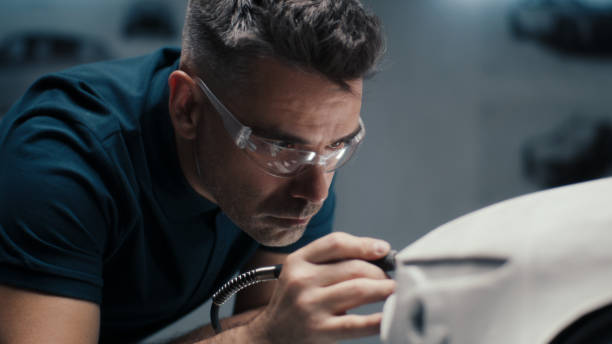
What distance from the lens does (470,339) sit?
0.45 m

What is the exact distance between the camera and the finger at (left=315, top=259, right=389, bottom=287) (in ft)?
1.94

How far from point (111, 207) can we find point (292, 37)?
1.22 feet

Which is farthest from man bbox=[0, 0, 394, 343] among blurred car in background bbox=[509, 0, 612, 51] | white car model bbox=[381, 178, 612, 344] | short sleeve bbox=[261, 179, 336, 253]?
blurred car in background bbox=[509, 0, 612, 51]

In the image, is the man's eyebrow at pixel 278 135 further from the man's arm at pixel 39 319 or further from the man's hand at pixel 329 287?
the man's arm at pixel 39 319

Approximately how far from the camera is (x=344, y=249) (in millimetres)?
596

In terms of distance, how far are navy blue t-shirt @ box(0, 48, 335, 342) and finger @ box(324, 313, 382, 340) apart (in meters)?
0.39

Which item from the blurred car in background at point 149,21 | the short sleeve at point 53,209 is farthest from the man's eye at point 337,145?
the blurred car in background at point 149,21

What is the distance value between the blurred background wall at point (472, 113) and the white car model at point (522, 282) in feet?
5.26

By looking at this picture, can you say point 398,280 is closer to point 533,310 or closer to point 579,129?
point 533,310

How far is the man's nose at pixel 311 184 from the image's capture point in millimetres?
796

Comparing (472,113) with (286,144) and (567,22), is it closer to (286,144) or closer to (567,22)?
(567,22)

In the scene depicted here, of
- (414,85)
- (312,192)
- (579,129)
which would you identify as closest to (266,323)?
(312,192)

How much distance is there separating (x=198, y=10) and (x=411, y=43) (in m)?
1.41

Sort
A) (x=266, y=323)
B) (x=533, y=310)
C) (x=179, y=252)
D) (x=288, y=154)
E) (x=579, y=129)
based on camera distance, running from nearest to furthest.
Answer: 1. (x=533, y=310)
2. (x=266, y=323)
3. (x=288, y=154)
4. (x=179, y=252)
5. (x=579, y=129)
